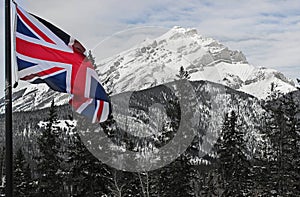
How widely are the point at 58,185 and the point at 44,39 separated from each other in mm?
29905

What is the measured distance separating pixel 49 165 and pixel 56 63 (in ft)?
95.2

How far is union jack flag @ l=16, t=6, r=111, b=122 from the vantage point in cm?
817

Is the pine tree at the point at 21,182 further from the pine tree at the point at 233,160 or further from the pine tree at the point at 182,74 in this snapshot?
the pine tree at the point at 233,160

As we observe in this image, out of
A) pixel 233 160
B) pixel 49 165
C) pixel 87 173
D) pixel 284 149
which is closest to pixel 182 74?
pixel 233 160

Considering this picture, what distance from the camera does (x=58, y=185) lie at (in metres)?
37.1

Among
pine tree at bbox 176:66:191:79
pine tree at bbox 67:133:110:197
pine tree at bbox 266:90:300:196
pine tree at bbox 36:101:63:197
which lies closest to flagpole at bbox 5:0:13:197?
pine tree at bbox 67:133:110:197

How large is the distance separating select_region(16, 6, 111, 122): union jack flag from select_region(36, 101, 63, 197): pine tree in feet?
92.5

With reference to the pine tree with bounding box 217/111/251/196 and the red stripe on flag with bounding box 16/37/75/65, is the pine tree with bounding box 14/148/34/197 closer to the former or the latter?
the pine tree with bounding box 217/111/251/196

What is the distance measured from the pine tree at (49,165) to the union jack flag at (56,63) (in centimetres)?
2820

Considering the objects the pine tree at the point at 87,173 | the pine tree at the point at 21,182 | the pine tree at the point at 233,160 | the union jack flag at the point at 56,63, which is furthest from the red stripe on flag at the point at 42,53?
the pine tree at the point at 233,160

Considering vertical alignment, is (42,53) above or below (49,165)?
above

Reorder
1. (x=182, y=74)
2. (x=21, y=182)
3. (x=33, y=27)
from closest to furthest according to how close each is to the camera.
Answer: (x=33, y=27), (x=182, y=74), (x=21, y=182)

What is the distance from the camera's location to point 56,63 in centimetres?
835

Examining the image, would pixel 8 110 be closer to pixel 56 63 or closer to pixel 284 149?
pixel 56 63
